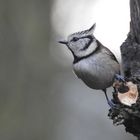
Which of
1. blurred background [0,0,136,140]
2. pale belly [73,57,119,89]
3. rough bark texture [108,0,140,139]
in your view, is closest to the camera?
rough bark texture [108,0,140,139]

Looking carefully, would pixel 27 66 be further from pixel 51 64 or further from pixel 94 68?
pixel 94 68

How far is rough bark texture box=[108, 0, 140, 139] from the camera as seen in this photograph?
247 centimetres

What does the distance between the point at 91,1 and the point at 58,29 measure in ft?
1.64

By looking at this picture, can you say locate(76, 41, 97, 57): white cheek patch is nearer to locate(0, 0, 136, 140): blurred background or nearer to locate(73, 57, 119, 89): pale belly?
locate(73, 57, 119, 89): pale belly

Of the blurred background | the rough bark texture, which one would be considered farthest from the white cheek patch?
the blurred background

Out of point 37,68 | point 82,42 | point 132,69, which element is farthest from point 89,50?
point 37,68

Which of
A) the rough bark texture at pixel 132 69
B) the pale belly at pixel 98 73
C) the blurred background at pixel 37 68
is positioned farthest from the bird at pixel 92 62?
the blurred background at pixel 37 68

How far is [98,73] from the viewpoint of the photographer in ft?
9.13

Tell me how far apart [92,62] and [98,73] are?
0.05m

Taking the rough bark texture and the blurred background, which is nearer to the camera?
the rough bark texture

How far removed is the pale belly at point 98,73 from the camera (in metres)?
2.77

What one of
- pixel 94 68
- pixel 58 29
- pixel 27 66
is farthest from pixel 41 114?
pixel 94 68

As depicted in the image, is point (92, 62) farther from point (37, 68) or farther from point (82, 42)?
point (37, 68)

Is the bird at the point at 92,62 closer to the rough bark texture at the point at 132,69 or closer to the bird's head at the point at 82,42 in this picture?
the bird's head at the point at 82,42
